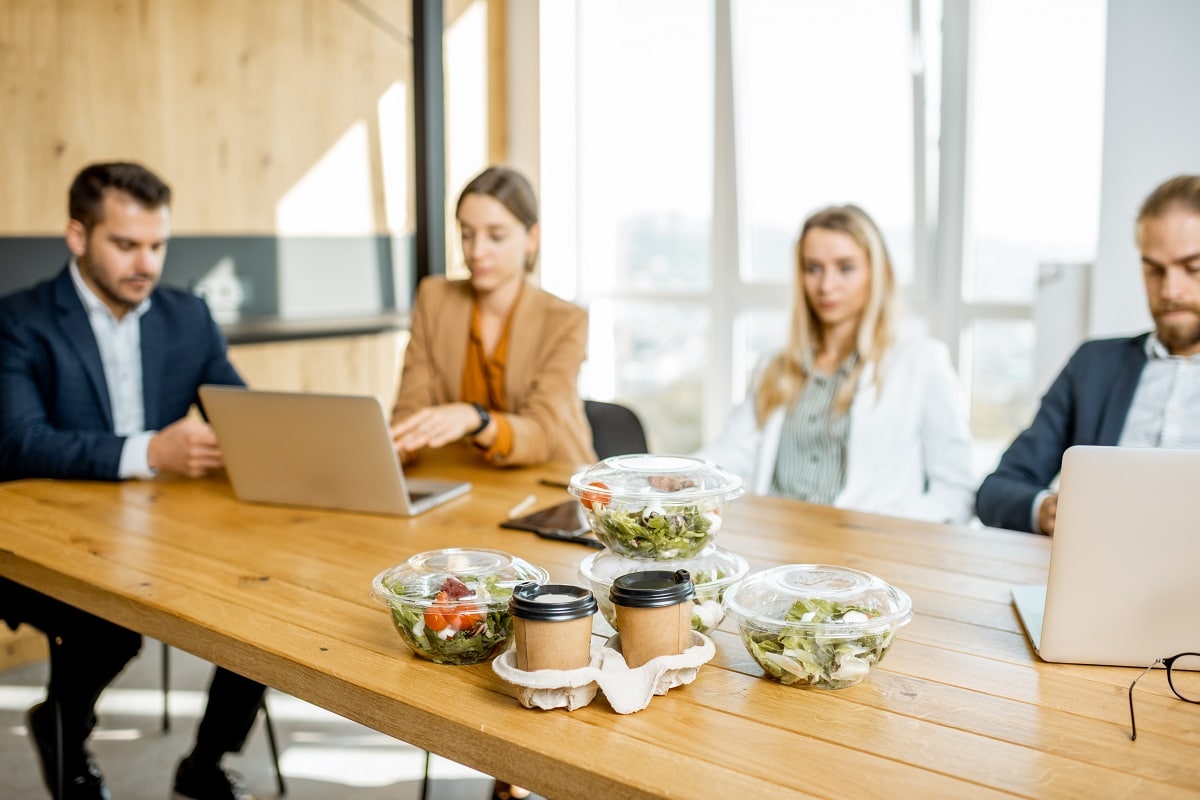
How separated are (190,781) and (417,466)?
0.74 m

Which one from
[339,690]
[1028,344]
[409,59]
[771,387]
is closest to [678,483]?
[339,690]

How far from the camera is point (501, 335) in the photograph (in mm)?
2750

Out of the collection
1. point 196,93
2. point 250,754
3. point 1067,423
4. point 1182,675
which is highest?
point 196,93

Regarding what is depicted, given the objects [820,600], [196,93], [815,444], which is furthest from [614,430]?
[196,93]

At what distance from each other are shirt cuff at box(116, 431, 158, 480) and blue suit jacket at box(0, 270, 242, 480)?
13 millimetres

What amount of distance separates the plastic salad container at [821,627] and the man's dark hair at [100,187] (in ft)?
5.96

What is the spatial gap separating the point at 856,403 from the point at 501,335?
0.87 m

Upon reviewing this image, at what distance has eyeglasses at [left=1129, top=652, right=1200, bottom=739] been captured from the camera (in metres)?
1.14

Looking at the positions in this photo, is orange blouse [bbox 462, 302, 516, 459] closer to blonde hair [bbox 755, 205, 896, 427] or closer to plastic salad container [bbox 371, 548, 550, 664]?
blonde hair [bbox 755, 205, 896, 427]

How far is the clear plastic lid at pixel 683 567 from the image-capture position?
4.17ft

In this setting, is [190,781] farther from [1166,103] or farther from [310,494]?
[1166,103]

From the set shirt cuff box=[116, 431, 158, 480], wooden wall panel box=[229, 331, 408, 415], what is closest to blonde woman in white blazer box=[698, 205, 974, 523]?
shirt cuff box=[116, 431, 158, 480]

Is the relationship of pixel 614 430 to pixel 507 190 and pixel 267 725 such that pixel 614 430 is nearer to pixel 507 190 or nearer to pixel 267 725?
pixel 507 190

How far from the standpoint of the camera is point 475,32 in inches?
187
